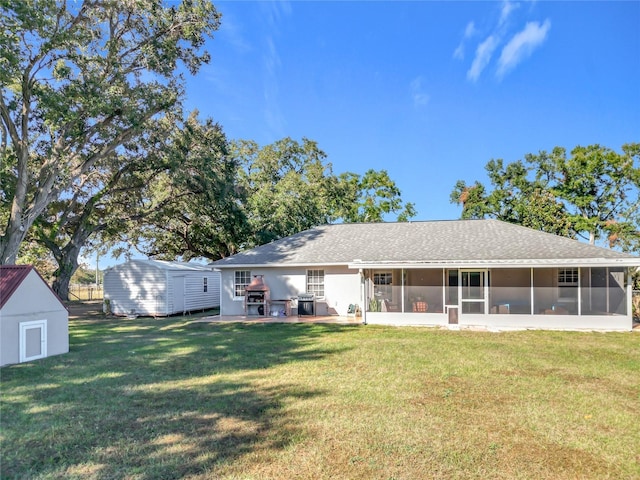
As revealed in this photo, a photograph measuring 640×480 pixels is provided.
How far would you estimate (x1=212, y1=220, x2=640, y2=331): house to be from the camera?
A: 13.2 metres

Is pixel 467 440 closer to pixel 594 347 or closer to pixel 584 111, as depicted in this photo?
pixel 594 347

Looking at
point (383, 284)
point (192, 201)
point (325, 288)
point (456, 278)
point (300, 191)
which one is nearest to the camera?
point (456, 278)

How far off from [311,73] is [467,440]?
1757 cm

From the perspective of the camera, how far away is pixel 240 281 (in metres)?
17.6

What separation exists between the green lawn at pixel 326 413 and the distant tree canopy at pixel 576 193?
22615mm

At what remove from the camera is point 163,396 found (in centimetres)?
598

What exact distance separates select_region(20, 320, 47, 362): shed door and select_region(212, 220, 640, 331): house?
28.0ft

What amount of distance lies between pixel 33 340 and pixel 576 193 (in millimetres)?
33839

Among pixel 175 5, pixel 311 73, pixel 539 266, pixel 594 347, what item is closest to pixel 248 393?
pixel 594 347

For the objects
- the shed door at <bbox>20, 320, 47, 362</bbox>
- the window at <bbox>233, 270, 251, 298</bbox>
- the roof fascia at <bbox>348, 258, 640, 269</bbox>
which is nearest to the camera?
the shed door at <bbox>20, 320, 47, 362</bbox>

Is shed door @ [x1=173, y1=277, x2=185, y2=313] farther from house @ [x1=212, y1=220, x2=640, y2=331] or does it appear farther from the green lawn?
the green lawn

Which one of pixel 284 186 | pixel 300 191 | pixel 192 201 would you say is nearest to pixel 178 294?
pixel 192 201

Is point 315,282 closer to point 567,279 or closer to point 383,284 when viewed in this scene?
point 383,284

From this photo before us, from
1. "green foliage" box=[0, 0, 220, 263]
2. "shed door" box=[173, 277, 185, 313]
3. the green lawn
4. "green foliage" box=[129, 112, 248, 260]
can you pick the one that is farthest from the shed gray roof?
"green foliage" box=[0, 0, 220, 263]
